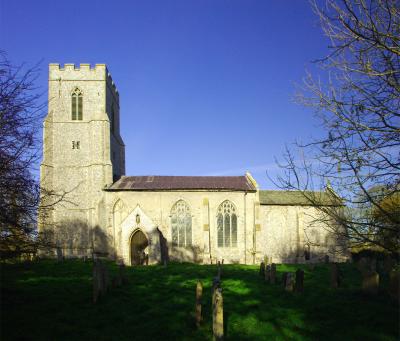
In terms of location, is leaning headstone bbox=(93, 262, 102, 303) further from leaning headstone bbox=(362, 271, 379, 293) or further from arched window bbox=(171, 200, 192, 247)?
arched window bbox=(171, 200, 192, 247)

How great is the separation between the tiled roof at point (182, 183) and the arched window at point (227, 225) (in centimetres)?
157

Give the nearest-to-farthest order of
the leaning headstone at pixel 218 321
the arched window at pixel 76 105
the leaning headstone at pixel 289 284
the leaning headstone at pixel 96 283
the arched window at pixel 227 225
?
the leaning headstone at pixel 218 321 → the leaning headstone at pixel 96 283 → the leaning headstone at pixel 289 284 → the arched window at pixel 227 225 → the arched window at pixel 76 105

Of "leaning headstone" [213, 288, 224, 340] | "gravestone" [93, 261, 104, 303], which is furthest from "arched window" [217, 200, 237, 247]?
"leaning headstone" [213, 288, 224, 340]

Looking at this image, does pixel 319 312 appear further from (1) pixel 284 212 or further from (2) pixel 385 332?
(1) pixel 284 212

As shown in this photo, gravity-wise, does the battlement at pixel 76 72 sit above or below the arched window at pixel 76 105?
above

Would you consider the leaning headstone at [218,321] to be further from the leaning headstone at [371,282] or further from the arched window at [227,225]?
the arched window at [227,225]

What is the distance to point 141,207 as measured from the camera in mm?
30203

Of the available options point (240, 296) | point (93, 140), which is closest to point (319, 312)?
point (240, 296)

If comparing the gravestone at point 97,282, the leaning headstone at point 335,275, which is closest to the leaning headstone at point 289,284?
the leaning headstone at point 335,275

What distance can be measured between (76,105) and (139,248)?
45.7ft

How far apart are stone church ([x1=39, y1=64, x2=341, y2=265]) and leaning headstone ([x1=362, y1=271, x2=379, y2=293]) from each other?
16.0 meters

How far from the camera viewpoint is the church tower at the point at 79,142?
31500 mm

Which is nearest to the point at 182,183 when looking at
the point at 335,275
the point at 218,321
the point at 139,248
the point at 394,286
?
the point at 139,248

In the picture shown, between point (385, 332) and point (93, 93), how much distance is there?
30381 mm
